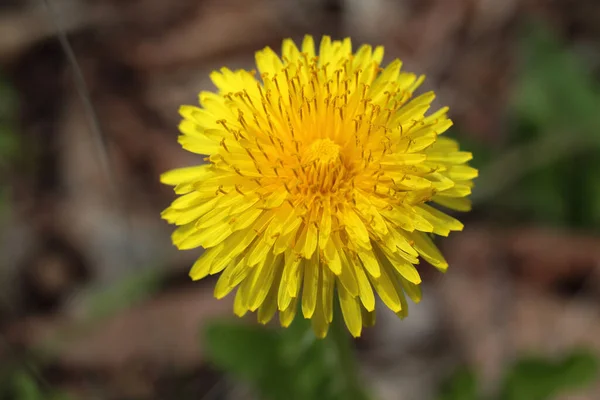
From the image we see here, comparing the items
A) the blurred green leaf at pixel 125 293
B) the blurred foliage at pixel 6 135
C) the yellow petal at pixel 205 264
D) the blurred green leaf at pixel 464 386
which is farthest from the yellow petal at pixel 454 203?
the blurred foliage at pixel 6 135

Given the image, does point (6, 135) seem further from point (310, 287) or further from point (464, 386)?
point (464, 386)

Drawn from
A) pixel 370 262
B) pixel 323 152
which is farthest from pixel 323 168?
pixel 370 262

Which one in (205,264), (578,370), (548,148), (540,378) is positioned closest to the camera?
(205,264)

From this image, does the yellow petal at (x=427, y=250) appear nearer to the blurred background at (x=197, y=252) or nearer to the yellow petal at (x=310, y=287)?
the yellow petal at (x=310, y=287)

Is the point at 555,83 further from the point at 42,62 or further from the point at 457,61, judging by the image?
the point at 42,62

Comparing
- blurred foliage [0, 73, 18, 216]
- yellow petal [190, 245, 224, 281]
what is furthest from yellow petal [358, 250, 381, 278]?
blurred foliage [0, 73, 18, 216]

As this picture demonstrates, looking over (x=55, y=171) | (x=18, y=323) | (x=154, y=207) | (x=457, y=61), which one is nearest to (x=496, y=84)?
(x=457, y=61)

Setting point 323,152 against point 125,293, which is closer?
point 323,152
